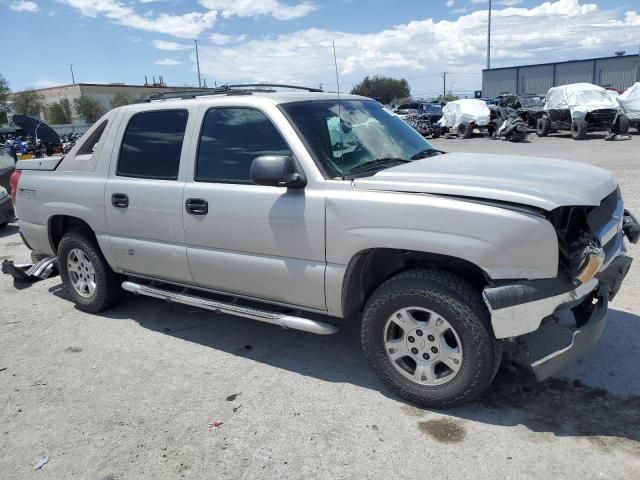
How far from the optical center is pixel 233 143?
12.8ft

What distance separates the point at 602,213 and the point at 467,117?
78.6 ft

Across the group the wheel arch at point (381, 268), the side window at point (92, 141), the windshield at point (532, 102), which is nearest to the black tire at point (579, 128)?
the windshield at point (532, 102)

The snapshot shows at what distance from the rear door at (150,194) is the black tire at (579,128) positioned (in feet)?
67.0

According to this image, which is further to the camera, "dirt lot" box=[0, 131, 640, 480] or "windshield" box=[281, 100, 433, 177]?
→ "windshield" box=[281, 100, 433, 177]

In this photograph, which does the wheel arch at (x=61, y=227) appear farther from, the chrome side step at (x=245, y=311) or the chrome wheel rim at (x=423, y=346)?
the chrome wheel rim at (x=423, y=346)

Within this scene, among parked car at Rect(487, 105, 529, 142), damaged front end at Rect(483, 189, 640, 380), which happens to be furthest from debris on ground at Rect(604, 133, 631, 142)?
damaged front end at Rect(483, 189, 640, 380)

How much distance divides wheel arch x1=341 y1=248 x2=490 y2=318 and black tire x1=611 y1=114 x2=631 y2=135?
65.8ft

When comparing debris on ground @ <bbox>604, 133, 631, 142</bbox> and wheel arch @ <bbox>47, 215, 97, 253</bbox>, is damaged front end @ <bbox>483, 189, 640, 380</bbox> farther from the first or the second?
debris on ground @ <bbox>604, 133, 631, 142</bbox>

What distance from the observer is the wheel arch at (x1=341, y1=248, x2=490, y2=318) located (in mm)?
3254

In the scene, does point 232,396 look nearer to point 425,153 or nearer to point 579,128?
point 425,153

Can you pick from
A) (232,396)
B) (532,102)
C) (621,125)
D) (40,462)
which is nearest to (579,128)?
(621,125)

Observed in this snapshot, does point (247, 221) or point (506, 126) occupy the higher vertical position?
point (247, 221)

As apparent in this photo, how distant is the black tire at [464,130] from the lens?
25859mm

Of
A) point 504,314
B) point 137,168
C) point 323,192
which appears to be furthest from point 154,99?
point 504,314
